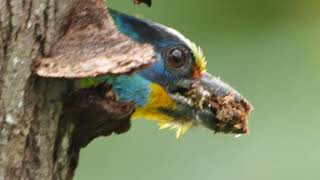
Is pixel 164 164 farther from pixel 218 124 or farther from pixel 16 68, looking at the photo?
pixel 16 68

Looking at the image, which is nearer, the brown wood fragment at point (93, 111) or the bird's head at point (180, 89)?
the brown wood fragment at point (93, 111)

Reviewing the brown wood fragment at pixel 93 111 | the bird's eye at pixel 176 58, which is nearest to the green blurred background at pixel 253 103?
the bird's eye at pixel 176 58

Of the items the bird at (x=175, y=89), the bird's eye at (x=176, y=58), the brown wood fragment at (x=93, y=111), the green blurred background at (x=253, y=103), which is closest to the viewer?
the brown wood fragment at (x=93, y=111)

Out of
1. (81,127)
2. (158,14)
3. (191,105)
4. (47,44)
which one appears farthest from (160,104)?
(158,14)

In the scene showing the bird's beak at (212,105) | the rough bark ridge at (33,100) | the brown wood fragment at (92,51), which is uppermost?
the bird's beak at (212,105)

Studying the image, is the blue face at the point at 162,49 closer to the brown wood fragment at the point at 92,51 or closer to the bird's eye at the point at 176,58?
the bird's eye at the point at 176,58

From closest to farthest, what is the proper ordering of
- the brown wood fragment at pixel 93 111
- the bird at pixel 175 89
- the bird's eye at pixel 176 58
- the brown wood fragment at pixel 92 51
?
the brown wood fragment at pixel 92 51
the brown wood fragment at pixel 93 111
the bird at pixel 175 89
the bird's eye at pixel 176 58

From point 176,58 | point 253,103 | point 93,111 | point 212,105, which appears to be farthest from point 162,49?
point 253,103

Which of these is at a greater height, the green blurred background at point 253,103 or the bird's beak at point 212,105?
the green blurred background at point 253,103

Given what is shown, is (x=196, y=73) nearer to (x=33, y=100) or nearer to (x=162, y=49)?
(x=162, y=49)
